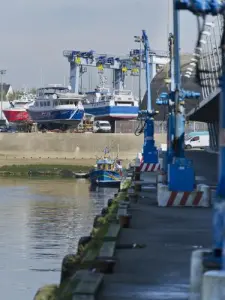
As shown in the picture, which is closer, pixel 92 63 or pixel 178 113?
pixel 178 113

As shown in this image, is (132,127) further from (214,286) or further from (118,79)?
(214,286)

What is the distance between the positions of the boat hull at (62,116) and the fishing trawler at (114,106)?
3964mm

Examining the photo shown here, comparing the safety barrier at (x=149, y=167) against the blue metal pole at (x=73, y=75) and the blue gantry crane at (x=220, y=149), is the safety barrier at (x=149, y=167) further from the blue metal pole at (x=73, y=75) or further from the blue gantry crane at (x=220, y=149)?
the blue metal pole at (x=73, y=75)

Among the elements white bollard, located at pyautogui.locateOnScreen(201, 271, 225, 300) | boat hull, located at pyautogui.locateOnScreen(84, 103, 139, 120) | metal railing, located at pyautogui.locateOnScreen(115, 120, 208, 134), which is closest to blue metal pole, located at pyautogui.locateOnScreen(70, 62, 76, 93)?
boat hull, located at pyautogui.locateOnScreen(84, 103, 139, 120)

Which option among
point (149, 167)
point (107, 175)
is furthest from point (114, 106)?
point (149, 167)

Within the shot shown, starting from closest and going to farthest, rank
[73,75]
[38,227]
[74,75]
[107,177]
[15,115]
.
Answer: [38,227] < [107,177] < [15,115] < [74,75] < [73,75]

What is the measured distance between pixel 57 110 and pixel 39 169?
23.4 metres

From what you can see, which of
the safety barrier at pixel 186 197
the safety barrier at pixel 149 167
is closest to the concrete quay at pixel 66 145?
the safety barrier at pixel 149 167

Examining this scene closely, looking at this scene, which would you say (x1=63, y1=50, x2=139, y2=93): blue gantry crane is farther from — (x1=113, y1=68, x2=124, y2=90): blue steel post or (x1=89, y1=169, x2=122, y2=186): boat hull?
(x1=89, y1=169, x2=122, y2=186): boat hull

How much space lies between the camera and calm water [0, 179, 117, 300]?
21.4 metres

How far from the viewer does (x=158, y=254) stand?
1385 centimetres

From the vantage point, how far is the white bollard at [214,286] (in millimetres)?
7477

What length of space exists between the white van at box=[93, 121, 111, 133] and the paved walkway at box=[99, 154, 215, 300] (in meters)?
79.9

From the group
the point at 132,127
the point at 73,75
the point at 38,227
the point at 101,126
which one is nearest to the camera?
the point at 38,227
